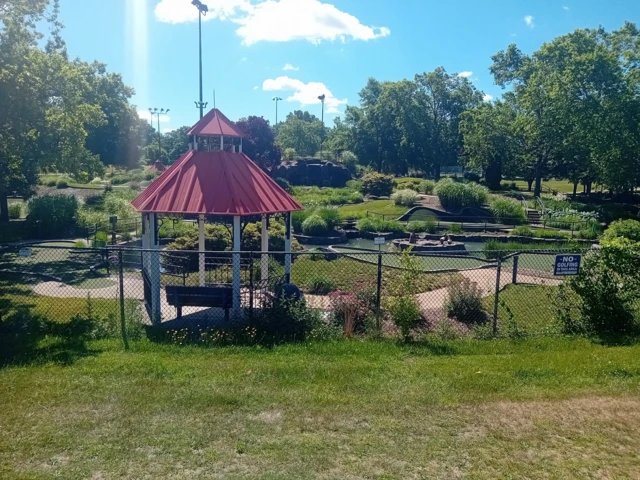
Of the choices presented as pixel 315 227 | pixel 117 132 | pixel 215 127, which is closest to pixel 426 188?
pixel 315 227

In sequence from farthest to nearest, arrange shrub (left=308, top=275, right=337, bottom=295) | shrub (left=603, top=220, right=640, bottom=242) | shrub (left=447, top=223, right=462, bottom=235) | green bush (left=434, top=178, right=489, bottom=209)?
green bush (left=434, top=178, right=489, bottom=209) < shrub (left=447, top=223, right=462, bottom=235) < shrub (left=603, top=220, right=640, bottom=242) < shrub (left=308, top=275, right=337, bottom=295)

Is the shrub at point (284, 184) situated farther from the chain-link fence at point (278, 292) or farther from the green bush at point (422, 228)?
the chain-link fence at point (278, 292)

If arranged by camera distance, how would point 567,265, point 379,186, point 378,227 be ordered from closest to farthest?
1. point 567,265
2. point 378,227
3. point 379,186

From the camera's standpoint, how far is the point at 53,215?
2312 cm

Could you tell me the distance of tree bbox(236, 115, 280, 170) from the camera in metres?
50.5

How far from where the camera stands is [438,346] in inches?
316

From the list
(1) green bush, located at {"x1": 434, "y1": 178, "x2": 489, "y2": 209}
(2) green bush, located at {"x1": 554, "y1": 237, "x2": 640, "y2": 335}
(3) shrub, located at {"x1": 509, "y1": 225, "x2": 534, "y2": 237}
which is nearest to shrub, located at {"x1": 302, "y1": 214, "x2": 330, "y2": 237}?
(3) shrub, located at {"x1": 509, "y1": 225, "x2": 534, "y2": 237}

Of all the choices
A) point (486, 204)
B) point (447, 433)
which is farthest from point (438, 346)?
point (486, 204)

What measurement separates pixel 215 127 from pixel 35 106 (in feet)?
18.1

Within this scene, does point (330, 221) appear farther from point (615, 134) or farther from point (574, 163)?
point (574, 163)

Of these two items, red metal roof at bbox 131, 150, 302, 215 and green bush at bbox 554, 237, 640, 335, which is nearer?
green bush at bbox 554, 237, 640, 335

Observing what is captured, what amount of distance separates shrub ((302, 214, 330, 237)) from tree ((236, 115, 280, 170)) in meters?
26.1

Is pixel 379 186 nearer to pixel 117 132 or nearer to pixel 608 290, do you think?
pixel 608 290

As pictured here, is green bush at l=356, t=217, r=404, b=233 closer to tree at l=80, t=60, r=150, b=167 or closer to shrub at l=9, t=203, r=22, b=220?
shrub at l=9, t=203, r=22, b=220
